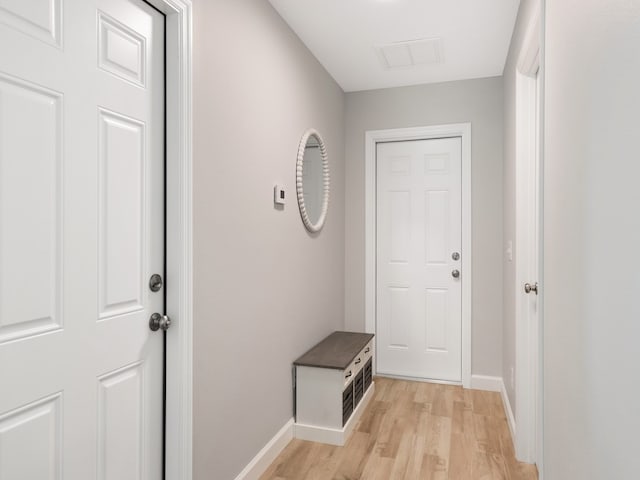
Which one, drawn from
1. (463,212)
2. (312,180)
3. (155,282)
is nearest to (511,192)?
(463,212)

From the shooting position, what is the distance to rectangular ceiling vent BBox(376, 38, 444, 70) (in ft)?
9.21

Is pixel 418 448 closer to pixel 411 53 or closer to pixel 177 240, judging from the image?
pixel 177 240

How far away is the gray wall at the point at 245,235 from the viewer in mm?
1769

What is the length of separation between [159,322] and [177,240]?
31 cm

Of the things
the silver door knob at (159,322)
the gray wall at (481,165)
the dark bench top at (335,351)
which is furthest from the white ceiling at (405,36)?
the dark bench top at (335,351)

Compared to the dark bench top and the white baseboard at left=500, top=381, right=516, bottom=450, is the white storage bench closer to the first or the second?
the dark bench top

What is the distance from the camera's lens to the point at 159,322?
158 cm

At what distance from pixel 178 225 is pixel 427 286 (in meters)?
2.53

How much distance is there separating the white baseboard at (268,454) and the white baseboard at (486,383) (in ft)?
5.32

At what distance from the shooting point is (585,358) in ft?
3.55

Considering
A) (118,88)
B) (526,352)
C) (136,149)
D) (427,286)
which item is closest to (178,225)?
(136,149)

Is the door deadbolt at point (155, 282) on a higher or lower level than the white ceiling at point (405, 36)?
lower

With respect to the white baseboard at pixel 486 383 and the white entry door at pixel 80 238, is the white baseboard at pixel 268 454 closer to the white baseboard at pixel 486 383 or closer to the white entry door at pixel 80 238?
the white entry door at pixel 80 238

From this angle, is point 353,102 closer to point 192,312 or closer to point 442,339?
point 442,339
